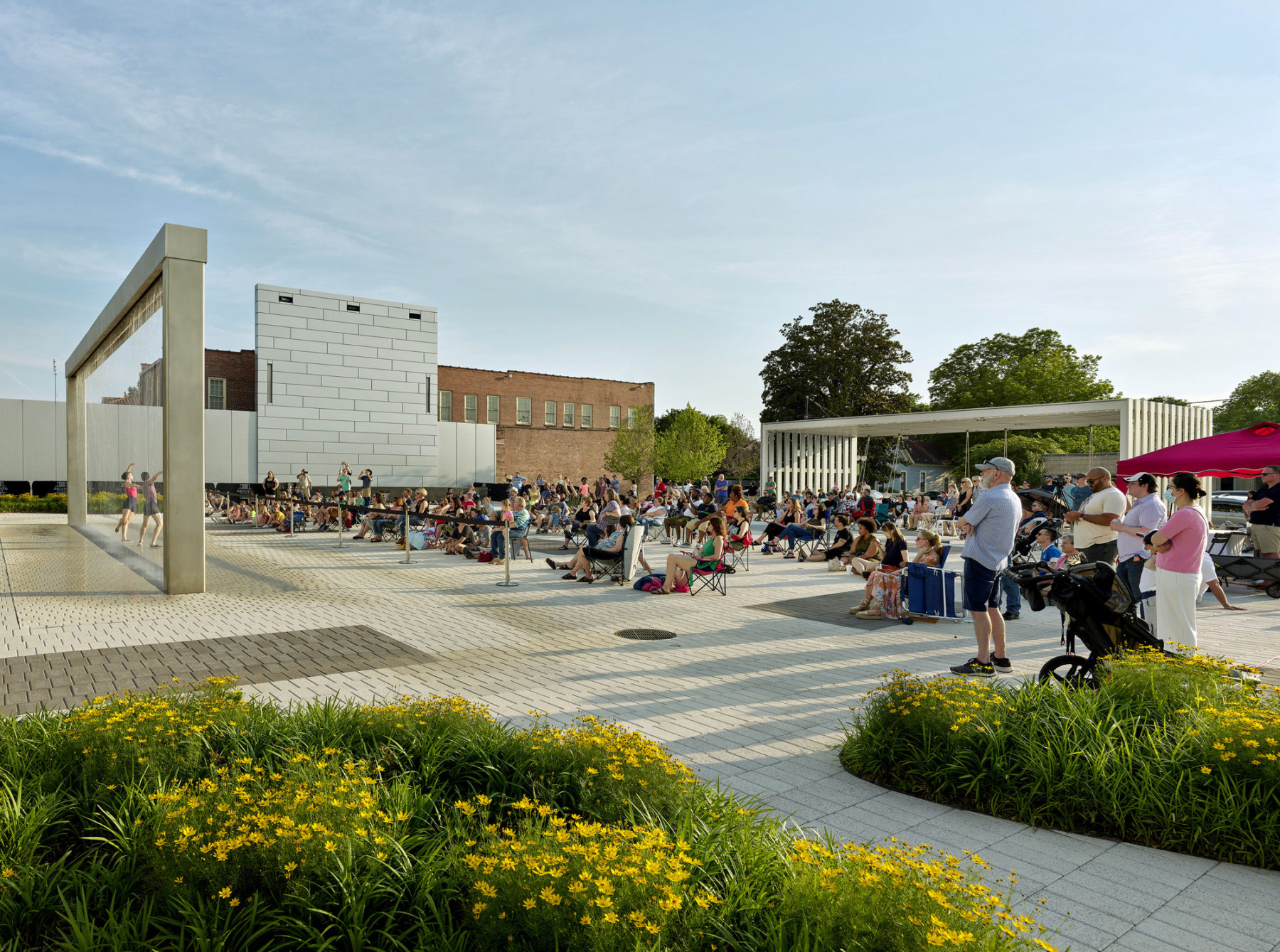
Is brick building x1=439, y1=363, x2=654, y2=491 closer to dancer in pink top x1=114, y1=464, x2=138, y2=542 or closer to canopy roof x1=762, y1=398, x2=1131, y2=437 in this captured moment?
canopy roof x1=762, y1=398, x2=1131, y2=437

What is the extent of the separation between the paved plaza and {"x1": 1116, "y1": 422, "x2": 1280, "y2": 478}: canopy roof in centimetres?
221

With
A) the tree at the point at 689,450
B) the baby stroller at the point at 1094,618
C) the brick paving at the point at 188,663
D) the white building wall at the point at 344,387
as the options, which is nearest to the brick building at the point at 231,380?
the white building wall at the point at 344,387

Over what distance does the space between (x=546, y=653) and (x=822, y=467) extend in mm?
25878

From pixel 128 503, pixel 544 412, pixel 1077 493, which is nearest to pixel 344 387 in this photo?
pixel 544 412

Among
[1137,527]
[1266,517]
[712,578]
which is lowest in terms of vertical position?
[712,578]

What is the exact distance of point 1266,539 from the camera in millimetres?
12438

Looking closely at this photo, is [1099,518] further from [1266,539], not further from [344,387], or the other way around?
[344,387]

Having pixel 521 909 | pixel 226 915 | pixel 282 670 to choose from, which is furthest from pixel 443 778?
pixel 282 670

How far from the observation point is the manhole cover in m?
8.84

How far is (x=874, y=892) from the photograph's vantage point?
2562mm

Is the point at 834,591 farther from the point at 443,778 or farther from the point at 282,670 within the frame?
the point at 443,778

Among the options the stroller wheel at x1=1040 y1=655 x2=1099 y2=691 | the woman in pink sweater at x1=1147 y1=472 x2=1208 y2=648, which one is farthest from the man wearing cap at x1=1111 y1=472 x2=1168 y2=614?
the stroller wheel at x1=1040 y1=655 x2=1099 y2=691

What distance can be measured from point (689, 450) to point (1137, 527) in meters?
44.6

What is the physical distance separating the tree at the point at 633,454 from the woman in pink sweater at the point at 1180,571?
41.9m
